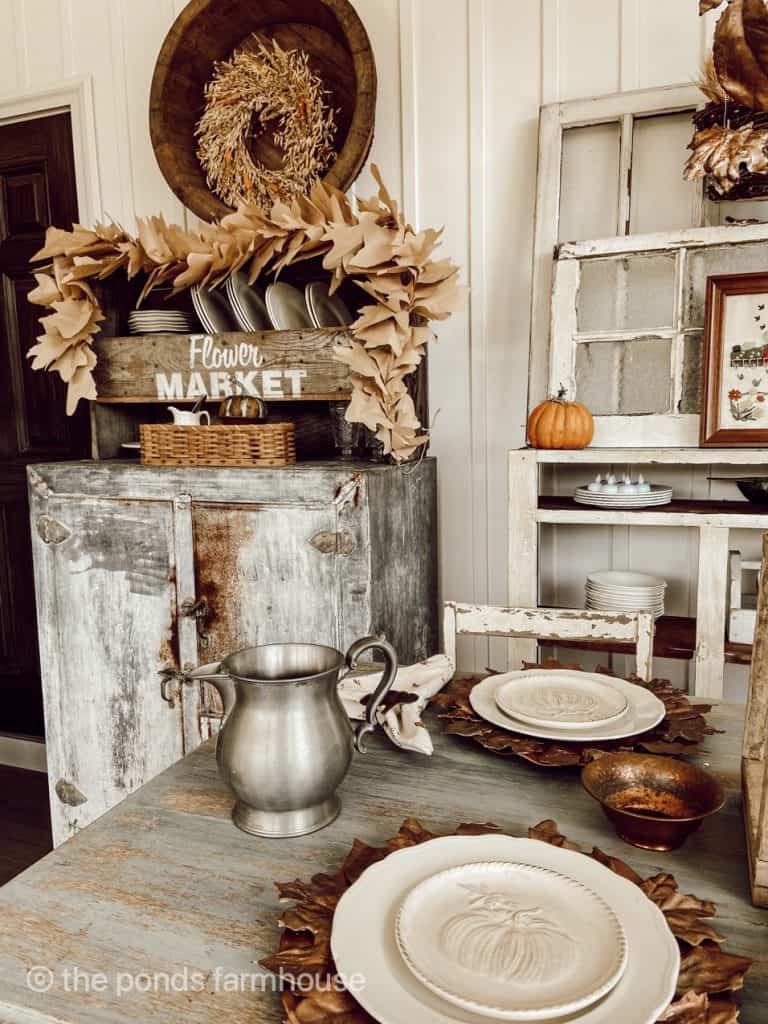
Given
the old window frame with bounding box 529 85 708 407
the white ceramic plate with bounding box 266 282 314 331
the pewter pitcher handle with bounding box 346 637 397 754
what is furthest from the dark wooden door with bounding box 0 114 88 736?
the pewter pitcher handle with bounding box 346 637 397 754

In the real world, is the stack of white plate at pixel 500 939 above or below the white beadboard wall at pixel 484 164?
below

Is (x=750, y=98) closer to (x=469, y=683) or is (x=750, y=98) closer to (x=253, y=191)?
(x=469, y=683)

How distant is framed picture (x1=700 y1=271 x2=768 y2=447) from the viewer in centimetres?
187

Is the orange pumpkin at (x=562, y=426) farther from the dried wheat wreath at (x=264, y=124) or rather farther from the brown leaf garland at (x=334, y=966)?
the brown leaf garland at (x=334, y=966)

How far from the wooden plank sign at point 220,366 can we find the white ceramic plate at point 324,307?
0.40 ft

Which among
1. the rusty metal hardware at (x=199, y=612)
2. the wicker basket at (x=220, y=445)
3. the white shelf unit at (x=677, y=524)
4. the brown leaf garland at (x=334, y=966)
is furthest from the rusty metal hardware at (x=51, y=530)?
the brown leaf garland at (x=334, y=966)

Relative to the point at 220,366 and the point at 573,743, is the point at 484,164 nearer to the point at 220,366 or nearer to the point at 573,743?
the point at 220,366

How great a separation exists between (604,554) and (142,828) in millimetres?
1676

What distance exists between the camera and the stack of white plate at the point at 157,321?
2.20 metres

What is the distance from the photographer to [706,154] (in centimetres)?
169

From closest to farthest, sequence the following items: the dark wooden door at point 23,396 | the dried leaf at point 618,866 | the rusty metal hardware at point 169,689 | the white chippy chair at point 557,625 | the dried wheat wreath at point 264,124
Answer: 1. the dried leaf at point 618,866
2. the white chippy chair at point 557,625
3. the rusty metal hardware at point 169,689
4. the dried wheat wreath at point 264,124
5. the dark wooden door at point 23,396

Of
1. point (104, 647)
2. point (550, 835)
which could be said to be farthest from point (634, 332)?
point (104, 647)

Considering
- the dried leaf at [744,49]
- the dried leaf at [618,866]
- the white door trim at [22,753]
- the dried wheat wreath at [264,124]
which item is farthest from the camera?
the white door trim at [22,753]

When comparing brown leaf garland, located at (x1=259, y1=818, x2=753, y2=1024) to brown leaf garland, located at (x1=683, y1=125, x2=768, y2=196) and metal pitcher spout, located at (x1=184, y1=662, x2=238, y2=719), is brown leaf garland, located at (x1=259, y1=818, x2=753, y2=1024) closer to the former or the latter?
metal pitcher spout, located at (x1=184, y1=662, x2=238, y2=719)
